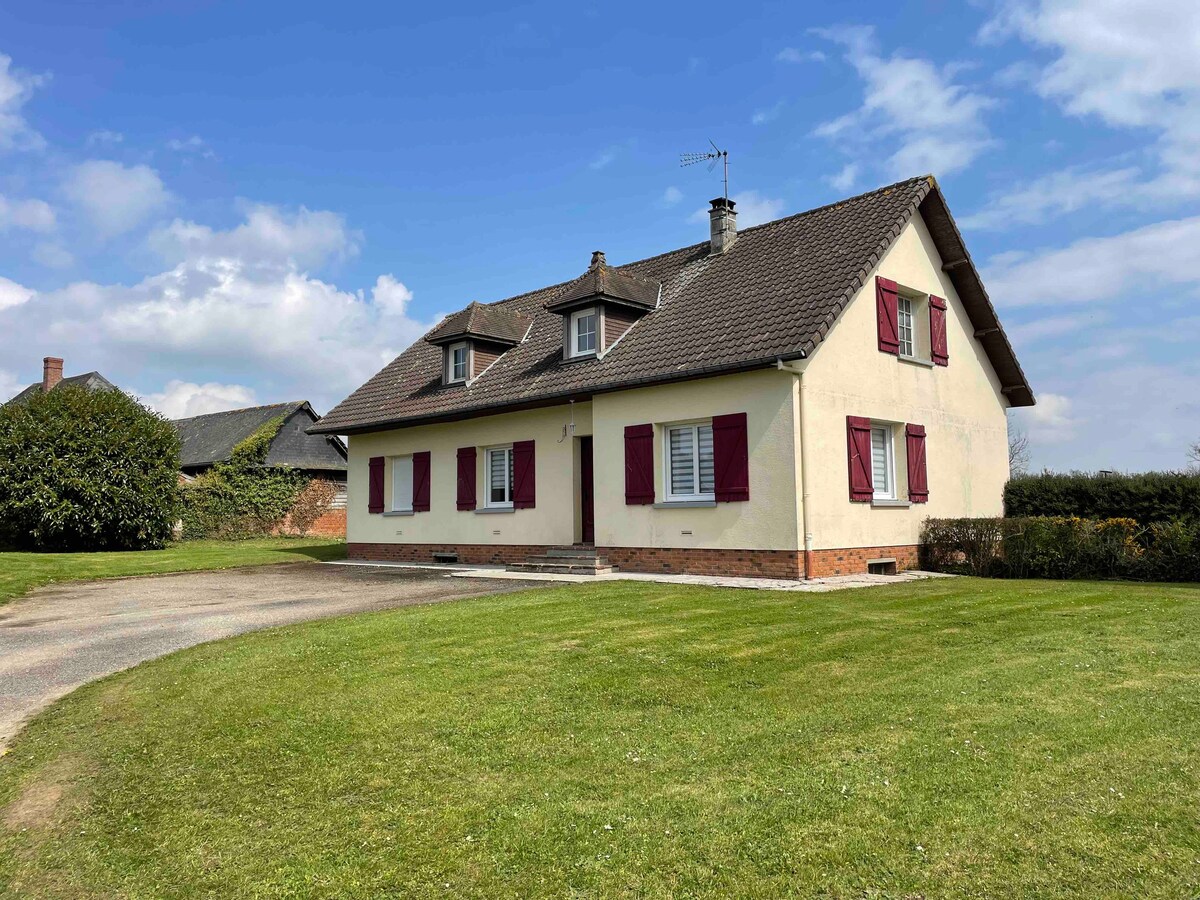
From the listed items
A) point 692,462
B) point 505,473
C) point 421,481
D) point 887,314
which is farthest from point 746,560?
point 421,481

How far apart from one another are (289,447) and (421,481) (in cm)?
1695

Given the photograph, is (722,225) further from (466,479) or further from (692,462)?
(466,479)

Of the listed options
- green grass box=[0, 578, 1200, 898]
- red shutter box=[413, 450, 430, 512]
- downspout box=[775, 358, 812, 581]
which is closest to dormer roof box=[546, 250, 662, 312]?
downspout box=[775, 358, 812, 581]

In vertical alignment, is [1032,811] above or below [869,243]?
below

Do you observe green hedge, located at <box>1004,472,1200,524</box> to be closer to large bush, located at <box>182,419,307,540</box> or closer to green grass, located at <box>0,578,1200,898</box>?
green grass, located at <box>0,578,1200,898</box>

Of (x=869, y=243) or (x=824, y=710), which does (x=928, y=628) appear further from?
(x=869, y=243)

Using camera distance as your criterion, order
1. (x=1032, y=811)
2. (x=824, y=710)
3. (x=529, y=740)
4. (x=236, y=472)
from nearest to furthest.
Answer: (x=1032, y=811), (x=529, y=740), (x=824, y=710), (x=236, y=472)

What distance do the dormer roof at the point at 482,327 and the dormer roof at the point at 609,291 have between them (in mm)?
2824

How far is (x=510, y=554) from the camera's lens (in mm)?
Result: 18672

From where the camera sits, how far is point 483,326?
2070 cm

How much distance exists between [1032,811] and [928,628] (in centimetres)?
492

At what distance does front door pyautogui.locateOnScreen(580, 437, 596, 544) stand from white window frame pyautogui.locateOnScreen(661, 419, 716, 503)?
7.52 feet

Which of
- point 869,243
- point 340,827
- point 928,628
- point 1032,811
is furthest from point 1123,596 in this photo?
point 340,827

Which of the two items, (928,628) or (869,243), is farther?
(869,243)
